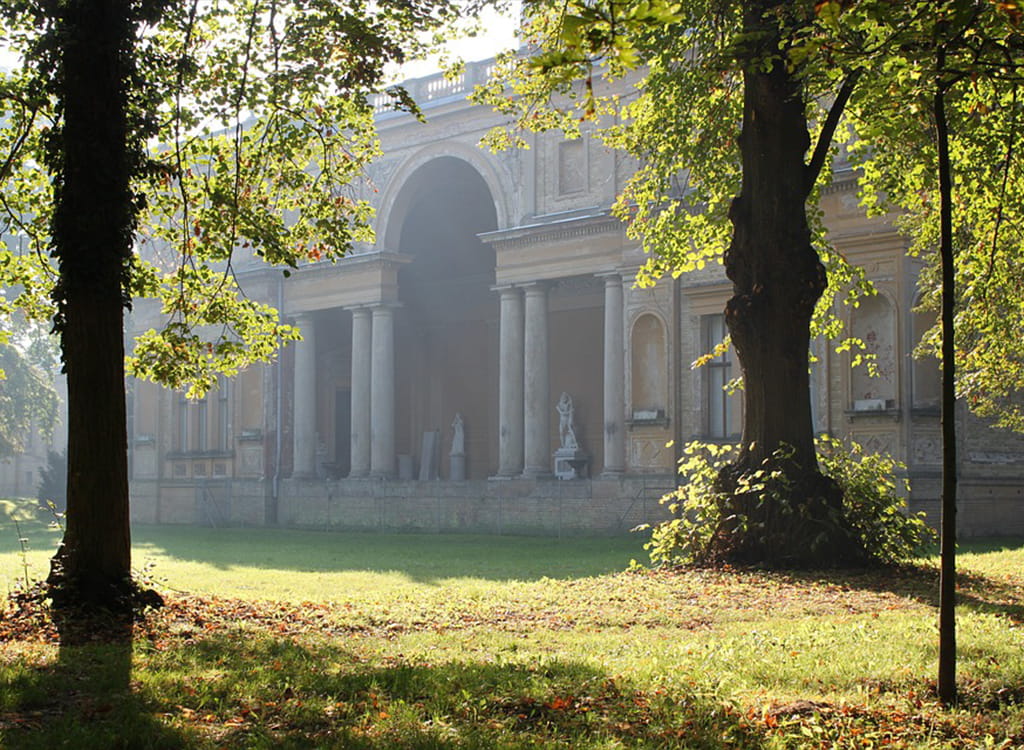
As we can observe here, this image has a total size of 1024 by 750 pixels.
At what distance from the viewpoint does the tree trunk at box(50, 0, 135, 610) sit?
1054 centimetres

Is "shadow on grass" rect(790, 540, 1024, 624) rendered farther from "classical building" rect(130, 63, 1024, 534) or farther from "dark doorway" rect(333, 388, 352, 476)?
"dark doorway" rect(333, 388, 352, 476)

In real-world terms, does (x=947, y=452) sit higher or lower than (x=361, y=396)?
lower

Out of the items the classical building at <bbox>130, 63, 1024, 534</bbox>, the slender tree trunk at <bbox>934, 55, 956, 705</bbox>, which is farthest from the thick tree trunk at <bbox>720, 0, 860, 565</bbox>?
the classical building at <bbox>130, 63, 1024, 534</bbox>

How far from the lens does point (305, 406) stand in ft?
138

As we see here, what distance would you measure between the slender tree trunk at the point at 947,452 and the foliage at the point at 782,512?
7643 mm

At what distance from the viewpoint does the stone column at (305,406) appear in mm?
41812

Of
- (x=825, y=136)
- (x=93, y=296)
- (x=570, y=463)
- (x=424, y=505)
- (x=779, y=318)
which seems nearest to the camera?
(x=93, y=296)

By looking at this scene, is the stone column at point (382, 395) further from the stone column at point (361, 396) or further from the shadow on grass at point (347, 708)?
the shadow on grass at point (347, 708)

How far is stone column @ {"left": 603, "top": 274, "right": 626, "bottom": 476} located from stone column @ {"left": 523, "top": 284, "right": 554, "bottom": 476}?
2.25m

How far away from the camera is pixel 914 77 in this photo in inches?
322

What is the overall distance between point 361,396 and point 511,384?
21.5 feet

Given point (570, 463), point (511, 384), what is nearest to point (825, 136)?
point (511, 384)

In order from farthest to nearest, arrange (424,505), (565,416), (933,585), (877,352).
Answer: (565,416), (424,505), (877,352), (933,585)

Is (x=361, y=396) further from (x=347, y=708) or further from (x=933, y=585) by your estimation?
(x=347, y=708)
